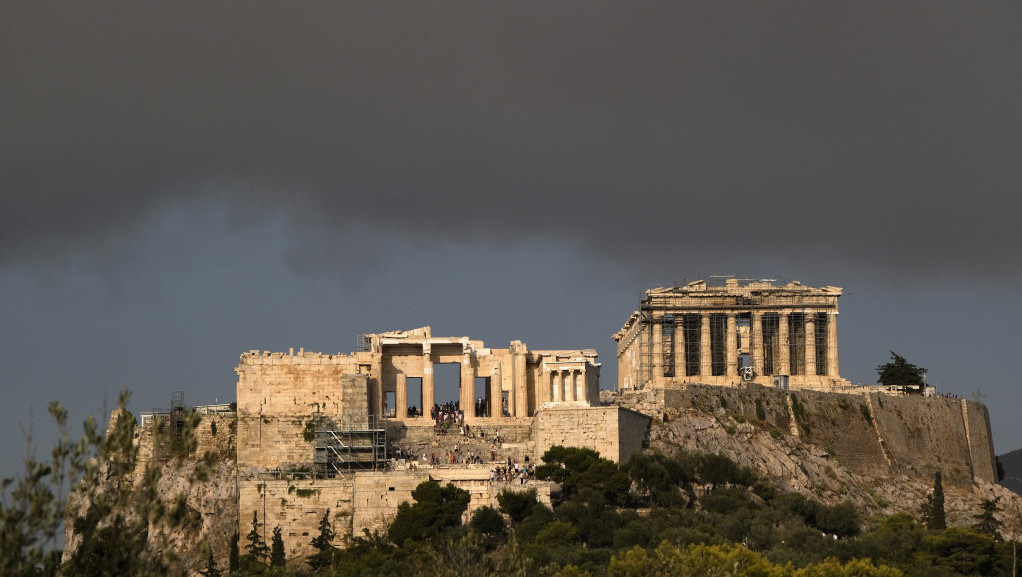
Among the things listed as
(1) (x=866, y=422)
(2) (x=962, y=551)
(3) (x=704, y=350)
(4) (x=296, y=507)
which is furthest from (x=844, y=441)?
(4) (x=296, y=507)

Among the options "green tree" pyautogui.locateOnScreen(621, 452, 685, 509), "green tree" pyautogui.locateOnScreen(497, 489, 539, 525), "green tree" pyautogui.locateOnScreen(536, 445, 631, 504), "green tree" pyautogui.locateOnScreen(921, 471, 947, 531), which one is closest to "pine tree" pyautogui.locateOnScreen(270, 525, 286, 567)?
"green tree" pyautogui.locateOnScreen(497, 489, 539, 525)

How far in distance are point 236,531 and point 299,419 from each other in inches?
266

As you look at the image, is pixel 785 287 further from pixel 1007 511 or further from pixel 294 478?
pixel 294 478

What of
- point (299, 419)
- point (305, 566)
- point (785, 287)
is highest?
point (785, 287)

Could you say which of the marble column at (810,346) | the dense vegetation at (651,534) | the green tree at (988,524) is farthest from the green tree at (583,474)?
the marble column at (810,346)

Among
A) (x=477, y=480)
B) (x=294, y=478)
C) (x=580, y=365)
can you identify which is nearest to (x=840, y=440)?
(x=580, y=365)

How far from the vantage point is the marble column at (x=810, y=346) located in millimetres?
81688

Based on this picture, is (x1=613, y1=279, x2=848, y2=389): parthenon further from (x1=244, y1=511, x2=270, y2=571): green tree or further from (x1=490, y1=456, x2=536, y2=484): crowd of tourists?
(x1=244, y1=511, x2=270, y2=571): green tree

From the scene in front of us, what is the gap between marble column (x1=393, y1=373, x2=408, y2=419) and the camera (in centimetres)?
6616

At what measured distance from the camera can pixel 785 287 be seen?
3260 inches

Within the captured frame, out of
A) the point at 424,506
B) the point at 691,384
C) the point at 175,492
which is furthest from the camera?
the point at 691,384

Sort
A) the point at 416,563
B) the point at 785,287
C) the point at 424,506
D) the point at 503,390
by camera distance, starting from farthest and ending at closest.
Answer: the point at 785,287 → the point at 503,390 → the point at 424,506 → the point at 416,563

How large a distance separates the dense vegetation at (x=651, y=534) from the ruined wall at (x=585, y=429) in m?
Result: 1.64

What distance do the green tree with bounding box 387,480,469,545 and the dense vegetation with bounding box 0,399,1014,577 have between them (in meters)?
0.05
